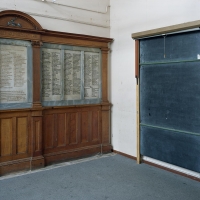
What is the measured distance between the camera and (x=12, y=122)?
360 cm

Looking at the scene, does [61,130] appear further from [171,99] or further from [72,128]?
[171,99]

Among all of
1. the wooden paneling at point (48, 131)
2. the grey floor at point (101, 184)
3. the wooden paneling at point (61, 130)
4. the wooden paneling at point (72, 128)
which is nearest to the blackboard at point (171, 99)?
the grey floor at point (101, 184)

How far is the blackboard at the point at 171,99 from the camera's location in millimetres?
3215

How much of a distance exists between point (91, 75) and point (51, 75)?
79 centimetres

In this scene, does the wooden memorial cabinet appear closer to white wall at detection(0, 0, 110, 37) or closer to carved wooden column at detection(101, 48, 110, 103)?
carved wooden column at detection(101, 48, 110, 103)

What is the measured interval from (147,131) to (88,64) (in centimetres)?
160

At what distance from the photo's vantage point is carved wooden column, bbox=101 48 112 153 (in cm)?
455

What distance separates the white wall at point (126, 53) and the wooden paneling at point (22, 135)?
1.71m

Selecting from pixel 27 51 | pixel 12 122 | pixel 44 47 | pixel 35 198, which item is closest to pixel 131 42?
pixel 44 47

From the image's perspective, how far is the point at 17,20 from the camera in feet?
11.6

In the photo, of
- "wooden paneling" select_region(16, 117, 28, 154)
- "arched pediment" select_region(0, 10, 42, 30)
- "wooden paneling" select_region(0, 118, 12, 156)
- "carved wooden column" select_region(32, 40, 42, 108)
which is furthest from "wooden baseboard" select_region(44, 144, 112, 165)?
"arched pediment" select_region(0, 10, 42, 30)

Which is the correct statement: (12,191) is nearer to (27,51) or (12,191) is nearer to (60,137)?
(60,137)

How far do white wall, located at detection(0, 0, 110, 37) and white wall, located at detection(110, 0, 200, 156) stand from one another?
0.23 m

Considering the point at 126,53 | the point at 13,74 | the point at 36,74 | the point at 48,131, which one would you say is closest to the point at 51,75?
the point at 36,74
